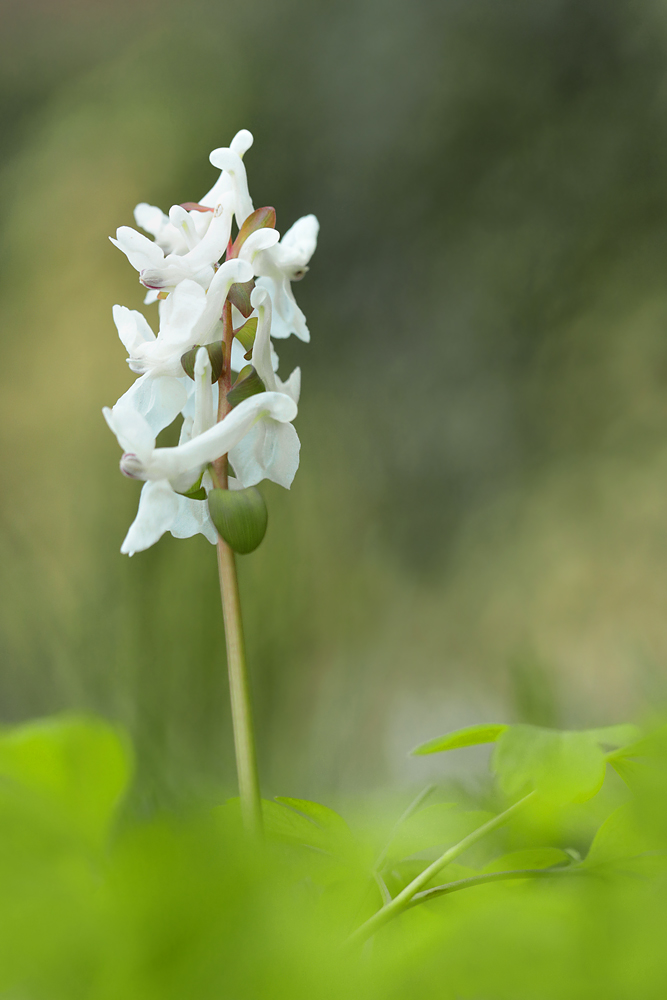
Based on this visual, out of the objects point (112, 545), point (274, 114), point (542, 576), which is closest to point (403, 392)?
point (542, 576)

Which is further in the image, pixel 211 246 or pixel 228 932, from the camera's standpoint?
pixel 211 246

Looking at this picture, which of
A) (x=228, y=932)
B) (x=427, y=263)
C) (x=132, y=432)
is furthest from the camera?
(x=427, y=263)

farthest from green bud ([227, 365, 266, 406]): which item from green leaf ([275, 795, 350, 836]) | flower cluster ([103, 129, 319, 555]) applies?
green leaf ([275, 795, 350, 836])

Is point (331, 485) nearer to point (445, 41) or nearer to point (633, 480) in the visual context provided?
point (633, 480)

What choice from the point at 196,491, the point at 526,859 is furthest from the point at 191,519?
the point at 526,859

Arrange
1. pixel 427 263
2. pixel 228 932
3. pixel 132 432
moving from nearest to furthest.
→ pixel 228 932
pixel 132 432
pixel 427 263

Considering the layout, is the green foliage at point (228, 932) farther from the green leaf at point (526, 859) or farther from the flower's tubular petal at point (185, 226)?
the flower's tubular petal at point (185, 226)

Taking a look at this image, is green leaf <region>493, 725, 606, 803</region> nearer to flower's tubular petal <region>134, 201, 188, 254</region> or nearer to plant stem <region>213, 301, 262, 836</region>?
plant stem <region>213, 301, 262, 836</region>

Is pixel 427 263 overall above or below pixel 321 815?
above

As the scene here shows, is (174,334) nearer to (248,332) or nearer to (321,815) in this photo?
(248,332)
